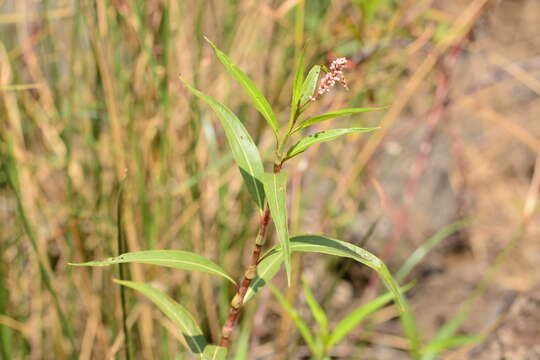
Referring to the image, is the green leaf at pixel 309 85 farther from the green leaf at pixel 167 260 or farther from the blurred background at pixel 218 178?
the blurred background at pixel 218 178

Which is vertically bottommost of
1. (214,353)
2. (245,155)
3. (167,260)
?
(214,353)

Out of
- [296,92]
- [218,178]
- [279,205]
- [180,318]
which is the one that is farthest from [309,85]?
[218,178]

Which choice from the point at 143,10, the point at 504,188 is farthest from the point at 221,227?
the point at 504,188

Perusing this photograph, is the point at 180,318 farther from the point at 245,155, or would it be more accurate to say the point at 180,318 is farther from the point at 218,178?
the point at 218,178

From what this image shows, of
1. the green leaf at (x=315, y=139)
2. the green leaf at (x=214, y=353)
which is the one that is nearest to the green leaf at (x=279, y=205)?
the green leaf at (x=315, y=139)

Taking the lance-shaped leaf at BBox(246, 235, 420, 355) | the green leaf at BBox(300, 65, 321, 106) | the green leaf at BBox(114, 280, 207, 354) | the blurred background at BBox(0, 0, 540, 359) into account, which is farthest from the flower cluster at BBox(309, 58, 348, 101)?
the blurred background at BBox(0, 0, 540, 359)

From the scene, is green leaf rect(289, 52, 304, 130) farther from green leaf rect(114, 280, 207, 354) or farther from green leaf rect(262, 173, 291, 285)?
green leaf rect(114, 280, 207, 354)
